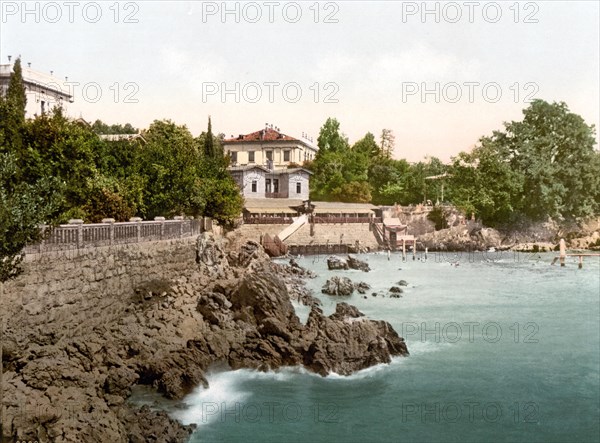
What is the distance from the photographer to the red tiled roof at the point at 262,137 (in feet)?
261

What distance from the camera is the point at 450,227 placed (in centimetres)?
6912

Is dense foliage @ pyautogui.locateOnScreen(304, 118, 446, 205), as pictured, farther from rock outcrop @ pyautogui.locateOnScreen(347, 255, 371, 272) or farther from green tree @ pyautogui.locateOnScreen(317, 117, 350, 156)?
rock outcrop @ pyautogui.locateOnScreen(347, 255, 371, 272)

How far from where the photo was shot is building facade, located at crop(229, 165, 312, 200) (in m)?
67.9

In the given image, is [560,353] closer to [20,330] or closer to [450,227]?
[20,330]

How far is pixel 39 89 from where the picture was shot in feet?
176

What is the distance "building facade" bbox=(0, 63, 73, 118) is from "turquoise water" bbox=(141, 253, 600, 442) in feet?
123

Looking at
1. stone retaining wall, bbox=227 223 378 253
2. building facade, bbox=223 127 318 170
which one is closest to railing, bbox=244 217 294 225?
stone retaining wall, bbox=227 223 378 253

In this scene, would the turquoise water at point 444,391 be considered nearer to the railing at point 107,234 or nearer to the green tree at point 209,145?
the railing at point 107,234

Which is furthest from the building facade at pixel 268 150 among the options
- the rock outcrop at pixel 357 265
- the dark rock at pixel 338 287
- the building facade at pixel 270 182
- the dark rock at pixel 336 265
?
the dark rock at pixel 338 287

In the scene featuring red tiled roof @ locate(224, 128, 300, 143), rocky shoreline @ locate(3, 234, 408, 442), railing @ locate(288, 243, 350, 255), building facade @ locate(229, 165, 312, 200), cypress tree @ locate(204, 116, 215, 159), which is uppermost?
red tiled roof @ locate(224, 128, 300, 143)

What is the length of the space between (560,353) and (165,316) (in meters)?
16.6

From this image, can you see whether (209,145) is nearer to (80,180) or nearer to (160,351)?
(80,180)

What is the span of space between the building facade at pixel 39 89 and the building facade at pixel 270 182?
816 inches

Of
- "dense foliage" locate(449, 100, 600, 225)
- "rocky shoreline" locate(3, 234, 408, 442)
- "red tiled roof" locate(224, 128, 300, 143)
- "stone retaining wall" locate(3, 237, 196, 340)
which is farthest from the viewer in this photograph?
"red tiled roof" locate(224, 128, 300, 143)
